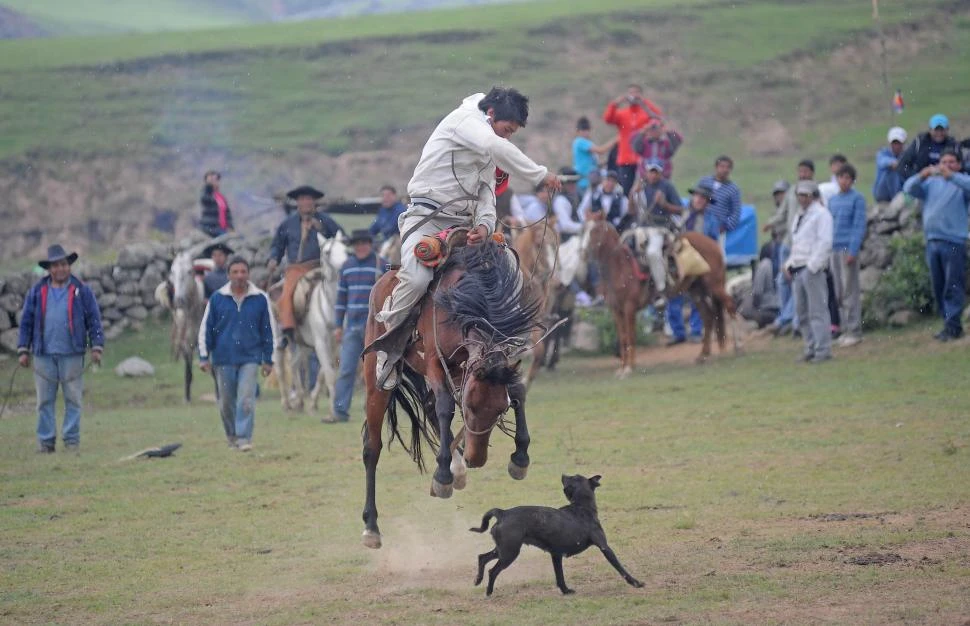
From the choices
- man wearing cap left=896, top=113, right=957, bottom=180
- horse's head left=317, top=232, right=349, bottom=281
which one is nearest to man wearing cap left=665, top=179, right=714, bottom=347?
man wearing cap left=896, top=113, right=957, bottom=180

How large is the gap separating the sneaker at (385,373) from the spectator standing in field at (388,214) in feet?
34.2

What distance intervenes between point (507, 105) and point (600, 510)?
3288 millimetres

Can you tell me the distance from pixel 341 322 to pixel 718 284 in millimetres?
6415

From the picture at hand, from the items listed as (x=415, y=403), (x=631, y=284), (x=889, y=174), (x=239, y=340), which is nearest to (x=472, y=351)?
(x=415, y=403)

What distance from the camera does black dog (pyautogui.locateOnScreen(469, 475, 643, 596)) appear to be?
805 centimetres

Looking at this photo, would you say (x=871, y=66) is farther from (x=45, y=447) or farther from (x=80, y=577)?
(x=80, y=577)

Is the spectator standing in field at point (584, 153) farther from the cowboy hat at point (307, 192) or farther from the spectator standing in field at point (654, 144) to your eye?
the cowboy hat at point (307, 192)

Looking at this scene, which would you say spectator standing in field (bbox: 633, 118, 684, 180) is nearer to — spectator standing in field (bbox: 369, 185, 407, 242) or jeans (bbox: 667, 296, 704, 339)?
jeans (bbox: 667, 296, 704, 339)

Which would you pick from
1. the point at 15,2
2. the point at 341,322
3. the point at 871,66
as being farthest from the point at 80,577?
the point at 15,2

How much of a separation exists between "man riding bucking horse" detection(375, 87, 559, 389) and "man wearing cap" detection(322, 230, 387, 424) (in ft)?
22.3

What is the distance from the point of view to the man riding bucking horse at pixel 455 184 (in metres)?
9.52

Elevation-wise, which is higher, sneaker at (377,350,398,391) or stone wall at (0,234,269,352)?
stone wall at (0,234,269,352)

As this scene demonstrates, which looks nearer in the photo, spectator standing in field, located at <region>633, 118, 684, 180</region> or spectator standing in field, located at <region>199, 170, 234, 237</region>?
spectator standing in field, located at <region>633, 118, 684, 180</region>

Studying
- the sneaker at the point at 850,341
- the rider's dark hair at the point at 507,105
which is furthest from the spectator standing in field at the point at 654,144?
the rider's dark hair at the point at 507,105
